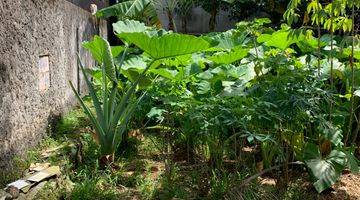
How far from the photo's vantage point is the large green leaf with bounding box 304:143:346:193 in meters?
2.87

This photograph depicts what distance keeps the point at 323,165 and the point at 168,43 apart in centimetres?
149

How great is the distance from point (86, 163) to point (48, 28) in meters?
1.61

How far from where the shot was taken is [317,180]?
9.48 feet

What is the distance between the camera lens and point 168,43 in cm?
335

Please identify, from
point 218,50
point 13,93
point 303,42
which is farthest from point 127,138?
point 303,42

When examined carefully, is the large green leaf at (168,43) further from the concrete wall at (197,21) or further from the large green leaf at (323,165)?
the concrete wall at (197,21)

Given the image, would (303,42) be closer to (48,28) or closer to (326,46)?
(326,46)

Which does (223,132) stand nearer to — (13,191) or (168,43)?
(168,43)

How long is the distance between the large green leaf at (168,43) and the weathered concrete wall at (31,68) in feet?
2.97

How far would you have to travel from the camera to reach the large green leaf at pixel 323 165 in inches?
113

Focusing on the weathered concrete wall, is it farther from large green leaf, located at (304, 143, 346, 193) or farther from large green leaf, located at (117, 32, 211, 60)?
large green leaf, located at (304, 143, 346, 193)

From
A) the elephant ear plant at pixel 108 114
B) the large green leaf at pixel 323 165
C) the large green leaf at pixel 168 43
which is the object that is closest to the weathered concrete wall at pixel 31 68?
the elephant ear plant at pixel 108 114

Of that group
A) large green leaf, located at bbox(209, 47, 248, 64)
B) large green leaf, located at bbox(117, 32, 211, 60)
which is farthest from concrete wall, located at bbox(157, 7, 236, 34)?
large green leaf, located at bbox(117, 32, 211, 60)

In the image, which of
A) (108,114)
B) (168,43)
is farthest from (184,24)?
(168,43)
